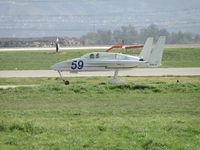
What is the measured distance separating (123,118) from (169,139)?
3114mm

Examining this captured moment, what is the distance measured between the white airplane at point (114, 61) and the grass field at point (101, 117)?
4.10 meters

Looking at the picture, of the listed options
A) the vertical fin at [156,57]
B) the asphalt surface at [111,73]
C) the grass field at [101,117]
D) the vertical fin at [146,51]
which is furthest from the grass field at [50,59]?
the grass field at [101,117]

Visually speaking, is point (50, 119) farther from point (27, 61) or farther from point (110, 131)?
point (27, 61)

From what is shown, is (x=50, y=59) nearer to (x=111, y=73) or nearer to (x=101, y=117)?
(x=111, y=73)

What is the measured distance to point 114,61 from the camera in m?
27.2

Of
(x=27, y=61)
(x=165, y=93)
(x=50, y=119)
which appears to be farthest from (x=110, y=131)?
(x=27, y=61)

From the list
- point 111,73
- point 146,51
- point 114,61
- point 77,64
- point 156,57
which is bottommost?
point 111,73

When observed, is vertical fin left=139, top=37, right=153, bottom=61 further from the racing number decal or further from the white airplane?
the racing number decal

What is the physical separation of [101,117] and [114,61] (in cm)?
1235

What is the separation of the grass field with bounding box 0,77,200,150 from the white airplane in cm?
410

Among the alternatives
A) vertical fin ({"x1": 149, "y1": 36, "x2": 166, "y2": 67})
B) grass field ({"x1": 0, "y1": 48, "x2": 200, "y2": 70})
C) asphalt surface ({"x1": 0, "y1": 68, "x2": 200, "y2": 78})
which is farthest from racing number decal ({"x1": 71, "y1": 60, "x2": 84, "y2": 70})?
grass field ({"x1": 0, "y1": 48, "x2": 200, "y2": 70})

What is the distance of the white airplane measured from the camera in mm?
27188

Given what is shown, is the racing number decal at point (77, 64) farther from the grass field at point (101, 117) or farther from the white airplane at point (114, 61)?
the grass field at point (101, 117)

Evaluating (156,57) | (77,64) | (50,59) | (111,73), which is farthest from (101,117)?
(50,59)
